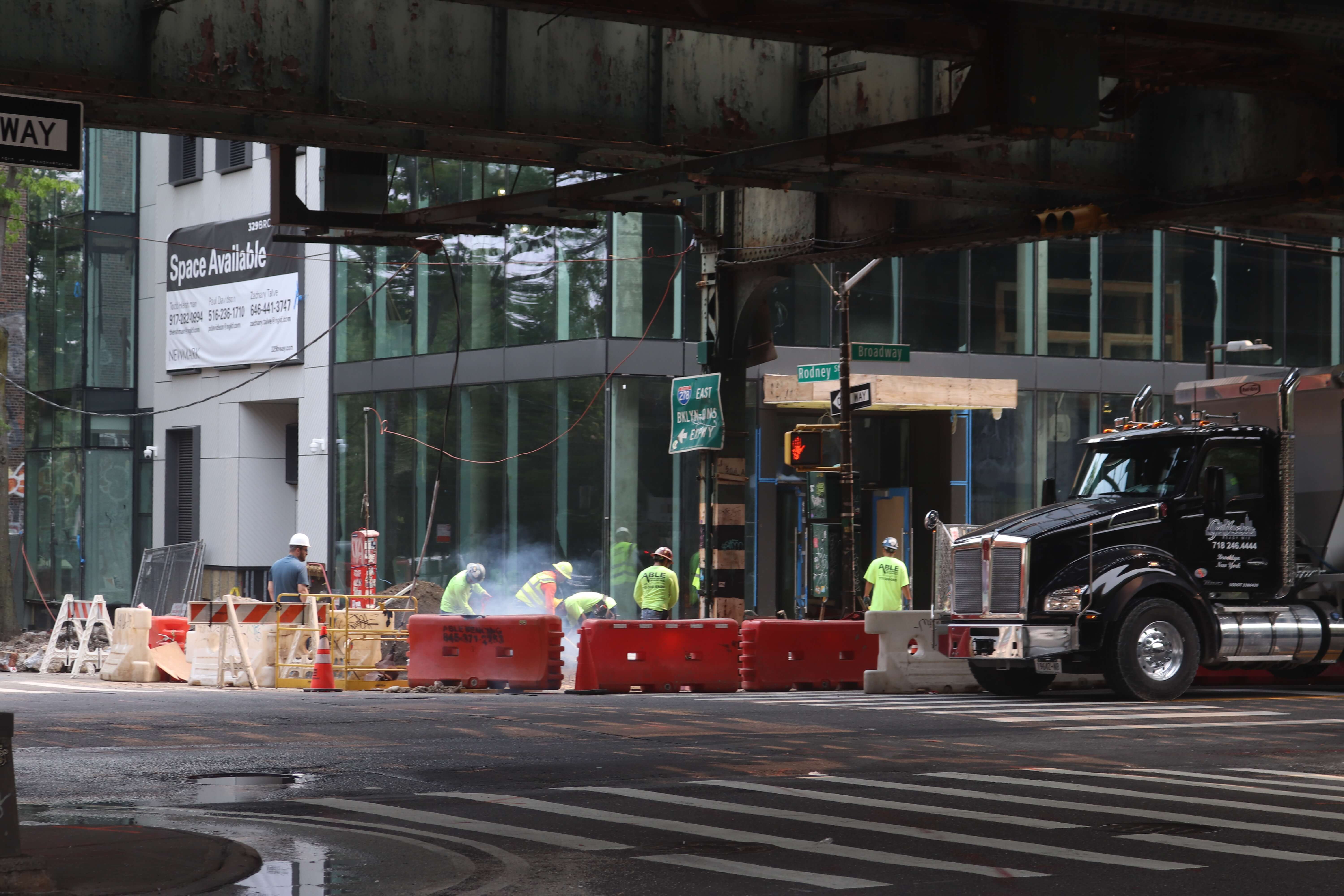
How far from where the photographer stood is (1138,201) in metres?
18.0

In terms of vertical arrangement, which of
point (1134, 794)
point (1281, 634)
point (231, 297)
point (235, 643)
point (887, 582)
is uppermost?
point (231, 297)

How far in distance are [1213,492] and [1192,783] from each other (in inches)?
307

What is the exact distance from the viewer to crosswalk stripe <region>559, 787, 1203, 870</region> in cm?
812

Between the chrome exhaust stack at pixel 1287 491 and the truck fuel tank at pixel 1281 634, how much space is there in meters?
0.27

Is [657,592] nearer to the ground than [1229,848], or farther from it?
farther from it

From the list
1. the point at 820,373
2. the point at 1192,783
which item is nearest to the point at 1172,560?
the point at 820,373

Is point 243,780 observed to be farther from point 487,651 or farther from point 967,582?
point 487,651

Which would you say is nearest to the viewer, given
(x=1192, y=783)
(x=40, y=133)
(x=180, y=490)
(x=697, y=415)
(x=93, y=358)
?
(x=40, y=133)

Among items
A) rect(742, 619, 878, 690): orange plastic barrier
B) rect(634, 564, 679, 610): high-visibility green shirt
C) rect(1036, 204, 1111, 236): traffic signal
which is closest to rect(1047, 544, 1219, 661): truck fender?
rect(1036, 204, 1111, 236): traffic signal

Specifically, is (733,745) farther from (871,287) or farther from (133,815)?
(871,287)

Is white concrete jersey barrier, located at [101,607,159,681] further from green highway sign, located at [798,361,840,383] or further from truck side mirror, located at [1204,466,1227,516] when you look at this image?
truck side mirror, located at [1204,466,1227,516]

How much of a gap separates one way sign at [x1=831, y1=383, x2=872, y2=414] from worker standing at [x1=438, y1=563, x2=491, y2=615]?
6.36 meters

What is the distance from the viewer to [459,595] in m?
26.4

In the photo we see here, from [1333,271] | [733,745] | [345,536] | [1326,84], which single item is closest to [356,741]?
[733,745]
